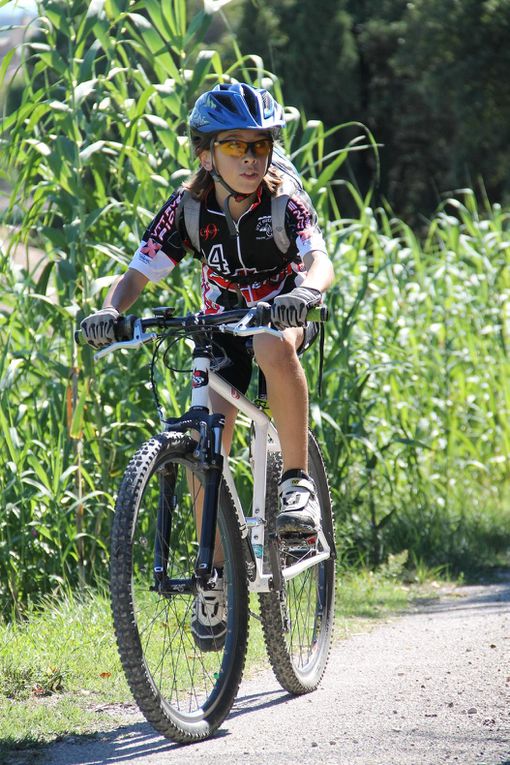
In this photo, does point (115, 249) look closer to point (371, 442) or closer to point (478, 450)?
point (371, 442)

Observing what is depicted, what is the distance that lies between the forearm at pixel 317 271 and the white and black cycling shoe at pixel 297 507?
646 mm

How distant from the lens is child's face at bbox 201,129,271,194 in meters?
3.96

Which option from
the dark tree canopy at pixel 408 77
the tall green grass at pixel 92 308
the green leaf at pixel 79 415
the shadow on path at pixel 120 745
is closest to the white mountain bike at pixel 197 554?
the shadow on path at pixel 120 745

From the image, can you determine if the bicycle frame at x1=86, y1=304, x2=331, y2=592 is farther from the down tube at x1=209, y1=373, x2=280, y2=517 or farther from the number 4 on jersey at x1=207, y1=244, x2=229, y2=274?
the number 4 on jersey at x1=207, y1=244, x2=229, y2=274

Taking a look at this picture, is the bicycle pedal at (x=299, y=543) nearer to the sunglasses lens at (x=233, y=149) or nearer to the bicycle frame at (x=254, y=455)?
the bicycle frame at (x=254, y=455)

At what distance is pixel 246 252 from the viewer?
4.07 meters

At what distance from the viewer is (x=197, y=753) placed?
11.7ft

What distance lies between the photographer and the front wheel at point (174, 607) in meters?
3.39

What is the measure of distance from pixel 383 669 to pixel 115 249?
7.14 feet

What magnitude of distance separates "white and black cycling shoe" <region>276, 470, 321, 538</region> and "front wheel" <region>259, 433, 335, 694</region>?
12cm

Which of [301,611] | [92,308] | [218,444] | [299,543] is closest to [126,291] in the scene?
[218,444]

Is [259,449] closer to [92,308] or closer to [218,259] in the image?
[218,259]

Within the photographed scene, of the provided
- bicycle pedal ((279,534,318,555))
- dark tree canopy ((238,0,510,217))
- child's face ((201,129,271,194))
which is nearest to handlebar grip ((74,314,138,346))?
child's face ((201,129,271,194))

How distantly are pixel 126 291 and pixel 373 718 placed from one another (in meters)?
1.59
